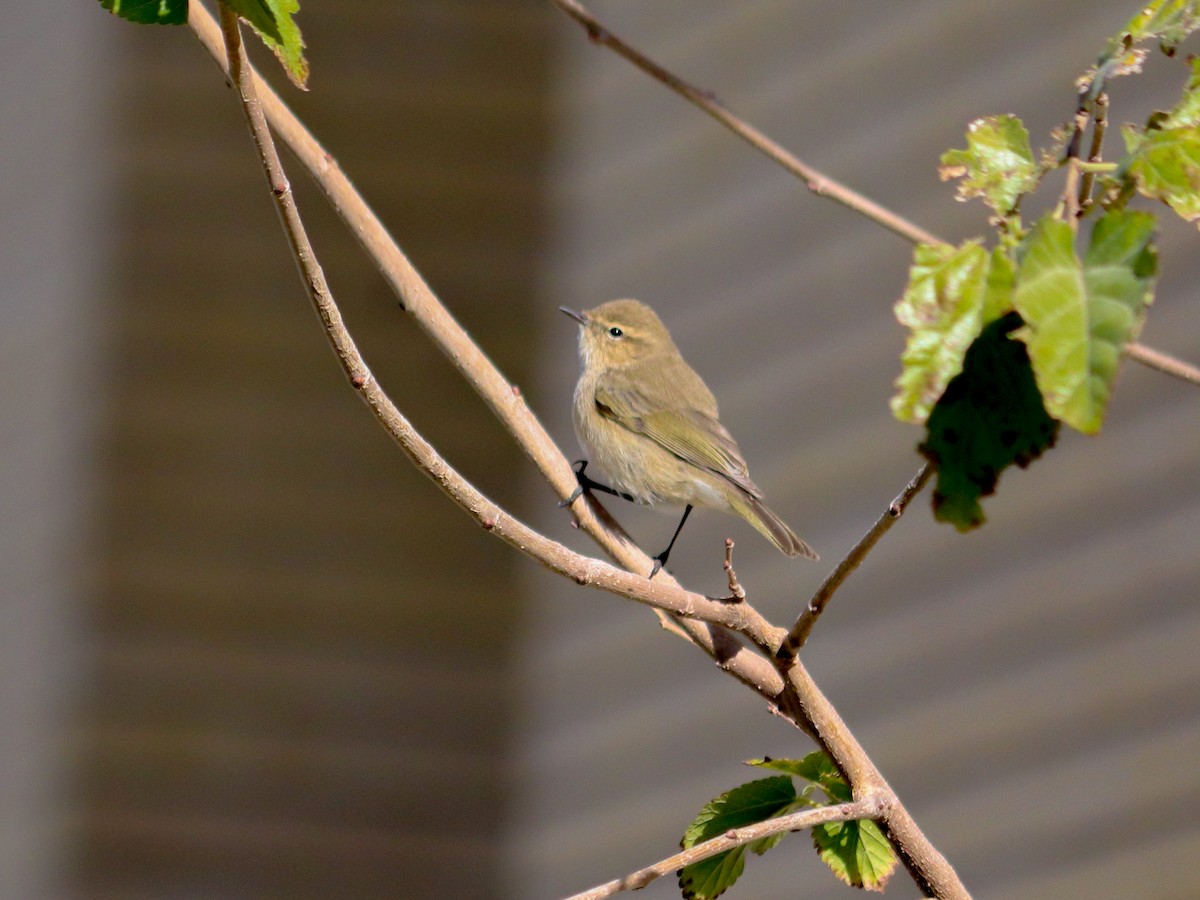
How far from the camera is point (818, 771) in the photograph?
1.72 m

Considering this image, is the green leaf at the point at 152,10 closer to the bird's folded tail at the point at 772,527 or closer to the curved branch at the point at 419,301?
the curved branch at the point at 419,301

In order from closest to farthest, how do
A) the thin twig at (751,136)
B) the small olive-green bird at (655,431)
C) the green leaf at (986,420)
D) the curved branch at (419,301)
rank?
1. the green leaf at (986,420)
2. the curved branch at (419,301)
3. the thin twig at (751,136)
4. the small olive-green bird at (655,431)

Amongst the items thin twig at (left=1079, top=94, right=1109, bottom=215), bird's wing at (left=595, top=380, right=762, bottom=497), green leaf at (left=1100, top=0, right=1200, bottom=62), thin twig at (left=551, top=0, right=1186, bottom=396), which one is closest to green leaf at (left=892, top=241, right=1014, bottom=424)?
thin twig at (left=1079, top=94, right=1109, bottom=215)

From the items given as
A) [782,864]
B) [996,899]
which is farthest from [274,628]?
[996,899]

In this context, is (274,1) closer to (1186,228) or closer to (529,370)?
(1186,228)

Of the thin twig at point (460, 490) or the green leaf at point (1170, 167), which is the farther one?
the thin twig at point (460, 490)

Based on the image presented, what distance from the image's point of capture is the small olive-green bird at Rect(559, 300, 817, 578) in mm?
3713

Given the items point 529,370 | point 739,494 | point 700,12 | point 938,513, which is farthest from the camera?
point 529,370

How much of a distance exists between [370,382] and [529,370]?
6.62m

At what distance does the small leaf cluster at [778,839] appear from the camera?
64.5 inches

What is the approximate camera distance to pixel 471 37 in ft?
27.7

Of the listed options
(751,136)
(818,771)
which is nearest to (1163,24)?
(818,771)

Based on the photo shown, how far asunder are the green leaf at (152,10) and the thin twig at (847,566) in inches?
32.5

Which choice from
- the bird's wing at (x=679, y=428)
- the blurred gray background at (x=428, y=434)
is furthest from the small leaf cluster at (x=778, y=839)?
the blurred gray background at (x=428, y=434)
